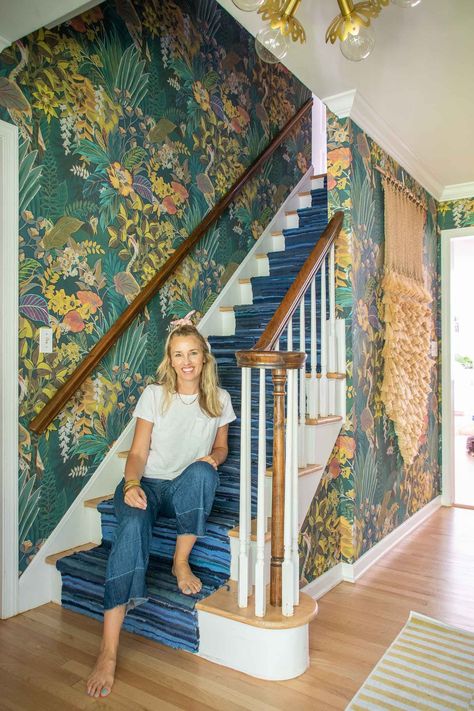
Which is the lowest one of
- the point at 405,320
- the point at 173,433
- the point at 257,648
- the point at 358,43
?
the point at 257,648

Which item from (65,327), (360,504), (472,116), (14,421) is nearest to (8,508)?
(14,421)

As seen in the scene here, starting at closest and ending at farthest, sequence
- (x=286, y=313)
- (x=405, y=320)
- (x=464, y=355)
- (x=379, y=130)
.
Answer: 1. (x=286, y=313)
2. (x=379, y=130)
3. (x=405, y=320)
4. (x=464, y=355)

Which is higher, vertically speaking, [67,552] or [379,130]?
[379,130]

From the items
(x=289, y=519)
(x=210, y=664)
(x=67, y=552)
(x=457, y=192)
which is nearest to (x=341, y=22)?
(x=289, y=519)

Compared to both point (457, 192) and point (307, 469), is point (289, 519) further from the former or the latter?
point (457, 192)

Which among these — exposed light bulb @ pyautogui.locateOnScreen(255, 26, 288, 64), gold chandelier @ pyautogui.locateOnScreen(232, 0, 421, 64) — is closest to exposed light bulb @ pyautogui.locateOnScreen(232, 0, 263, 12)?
gold chandelier @ pyautogui.locateOnScreen(232, 0, 421, 64)

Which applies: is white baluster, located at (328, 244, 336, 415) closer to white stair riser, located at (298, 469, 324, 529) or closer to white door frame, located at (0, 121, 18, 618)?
white stair riser, located at (298, 469, 324, 529)

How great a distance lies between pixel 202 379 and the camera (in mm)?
2266

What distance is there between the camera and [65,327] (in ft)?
7.97

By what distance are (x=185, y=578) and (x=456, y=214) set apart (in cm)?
346

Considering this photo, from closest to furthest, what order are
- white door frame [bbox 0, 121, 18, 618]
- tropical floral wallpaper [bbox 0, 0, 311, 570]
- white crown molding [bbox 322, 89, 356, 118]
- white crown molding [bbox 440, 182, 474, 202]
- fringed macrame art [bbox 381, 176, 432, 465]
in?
white door frame [bbox 0, 121, 18, 618], tropical floral wallpaper [bbox 0, 0, 311, 570], white crown molding [bbox 322, 89, 356, 118], fringed macrame art [bbox 381, 176, 432, 465], white crown molding [bbox 440, 182, 474, 202]

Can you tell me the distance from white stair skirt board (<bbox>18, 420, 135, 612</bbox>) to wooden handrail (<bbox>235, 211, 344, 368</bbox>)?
1.12m

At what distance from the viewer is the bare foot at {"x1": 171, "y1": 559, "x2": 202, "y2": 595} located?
1933 millimetres

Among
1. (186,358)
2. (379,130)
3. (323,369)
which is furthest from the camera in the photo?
(379,130)
